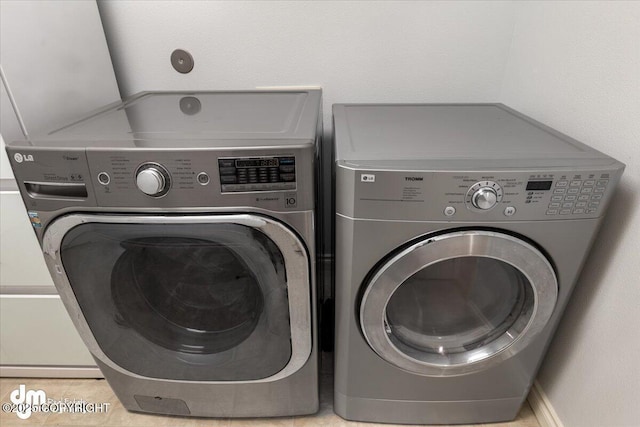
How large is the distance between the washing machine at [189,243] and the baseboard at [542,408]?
733 millimetres

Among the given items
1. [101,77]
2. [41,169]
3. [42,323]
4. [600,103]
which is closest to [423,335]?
[600,103]

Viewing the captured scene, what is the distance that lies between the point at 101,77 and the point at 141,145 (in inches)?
26.8

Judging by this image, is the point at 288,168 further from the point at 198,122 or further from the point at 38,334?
the point at 38,334

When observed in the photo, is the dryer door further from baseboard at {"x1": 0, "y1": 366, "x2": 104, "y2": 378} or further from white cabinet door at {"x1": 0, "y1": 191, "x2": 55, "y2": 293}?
baseboard at {"x1": 0, "y1": 366, "x2": 104, "y2": 378}

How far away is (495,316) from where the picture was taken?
101 centimetres

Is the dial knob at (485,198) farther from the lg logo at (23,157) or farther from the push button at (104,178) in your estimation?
the lg logo at (23,157)

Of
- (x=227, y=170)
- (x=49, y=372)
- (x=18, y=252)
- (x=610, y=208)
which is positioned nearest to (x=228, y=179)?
(x=227, y=170)

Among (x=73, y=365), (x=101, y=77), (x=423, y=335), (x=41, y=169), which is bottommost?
(x=73, y=365)

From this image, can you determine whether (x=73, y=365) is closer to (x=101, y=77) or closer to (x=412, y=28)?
(x=101, y=77)

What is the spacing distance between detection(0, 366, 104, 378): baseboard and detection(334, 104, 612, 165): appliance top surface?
3.95 feet

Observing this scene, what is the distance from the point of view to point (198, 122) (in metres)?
0.91

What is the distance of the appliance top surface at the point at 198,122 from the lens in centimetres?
77

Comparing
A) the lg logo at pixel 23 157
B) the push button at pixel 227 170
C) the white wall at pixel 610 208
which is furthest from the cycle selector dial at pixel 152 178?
the white wall at pixel 610 208

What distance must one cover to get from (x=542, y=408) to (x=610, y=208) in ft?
2.23
